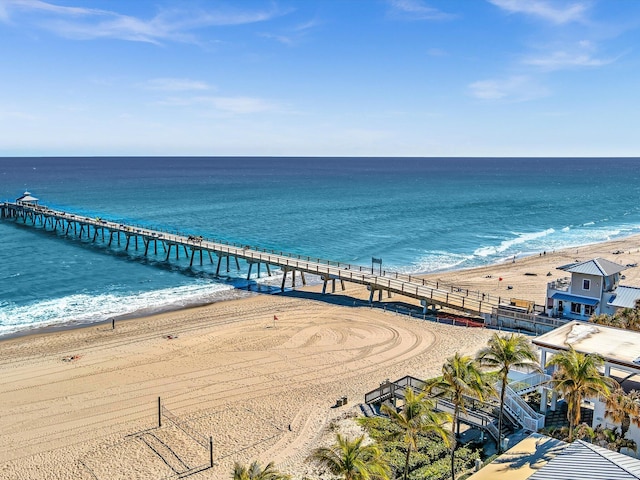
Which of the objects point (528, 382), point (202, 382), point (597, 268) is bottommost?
point (202, 382)

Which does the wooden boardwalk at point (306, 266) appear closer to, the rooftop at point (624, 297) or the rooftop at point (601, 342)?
Result: the rooftop at point (624, 297)

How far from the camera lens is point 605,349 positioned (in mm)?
21438

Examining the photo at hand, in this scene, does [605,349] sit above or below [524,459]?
above

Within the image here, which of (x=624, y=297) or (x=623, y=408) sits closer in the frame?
(x=623, y=408)

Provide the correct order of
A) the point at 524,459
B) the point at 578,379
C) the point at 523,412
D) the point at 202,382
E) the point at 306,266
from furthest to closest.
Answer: the point at 306,266 → the point at 202,382 → the point at 523,412 → the point at 524,459 → the point at 578,379

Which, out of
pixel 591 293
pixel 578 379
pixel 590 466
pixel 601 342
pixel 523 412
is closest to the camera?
pixel 590 466

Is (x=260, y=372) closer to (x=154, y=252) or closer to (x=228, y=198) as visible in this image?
(x=154, y=252)

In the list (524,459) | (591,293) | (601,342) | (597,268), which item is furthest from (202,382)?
(597,268)

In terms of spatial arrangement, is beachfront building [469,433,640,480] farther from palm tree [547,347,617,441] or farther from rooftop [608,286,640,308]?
rooftop [608,286,640,308]

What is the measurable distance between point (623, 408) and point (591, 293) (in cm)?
1684

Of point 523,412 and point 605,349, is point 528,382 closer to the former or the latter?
point 523,412

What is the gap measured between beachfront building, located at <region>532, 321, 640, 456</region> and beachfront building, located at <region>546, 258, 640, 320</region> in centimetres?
818

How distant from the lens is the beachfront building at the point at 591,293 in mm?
31781

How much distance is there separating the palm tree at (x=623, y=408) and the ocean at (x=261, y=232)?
34.7 meters
